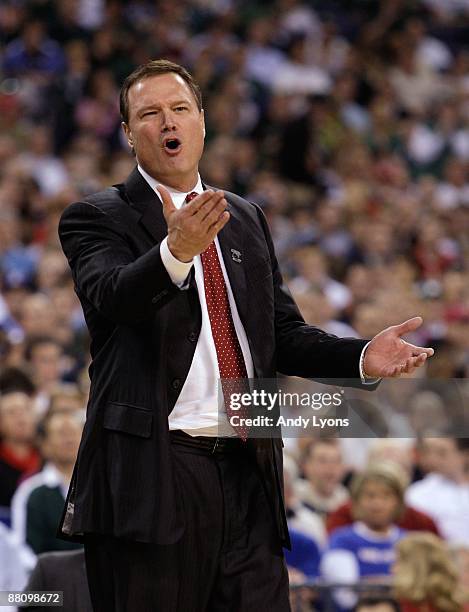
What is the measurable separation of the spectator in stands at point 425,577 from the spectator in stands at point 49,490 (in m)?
1.33

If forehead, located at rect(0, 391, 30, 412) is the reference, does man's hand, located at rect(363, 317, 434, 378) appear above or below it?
below

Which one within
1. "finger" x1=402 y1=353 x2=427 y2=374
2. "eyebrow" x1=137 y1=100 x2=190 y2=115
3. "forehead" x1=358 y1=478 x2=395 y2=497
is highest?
"eyebrow" x1=137 y1=100 x2=190 y2=115

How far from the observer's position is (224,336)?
2.97 meters

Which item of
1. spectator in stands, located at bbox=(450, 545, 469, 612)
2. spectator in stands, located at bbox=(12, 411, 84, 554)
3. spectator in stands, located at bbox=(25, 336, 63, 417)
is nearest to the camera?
spectator in stands, located at bbox=(450, 545, 469, 612)

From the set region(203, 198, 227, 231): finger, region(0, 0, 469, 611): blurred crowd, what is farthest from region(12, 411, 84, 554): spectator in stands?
region(203, 198, 227, 231): finger

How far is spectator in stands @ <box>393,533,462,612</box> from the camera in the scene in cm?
490

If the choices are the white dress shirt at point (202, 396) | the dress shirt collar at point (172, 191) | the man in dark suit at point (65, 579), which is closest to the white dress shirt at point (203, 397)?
the white dress shirt at point (202, 396)

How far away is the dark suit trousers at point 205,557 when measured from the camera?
9.22 ft

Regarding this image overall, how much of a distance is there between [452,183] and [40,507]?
329 inches

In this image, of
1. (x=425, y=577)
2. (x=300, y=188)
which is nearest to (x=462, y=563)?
(x=425, y=577)

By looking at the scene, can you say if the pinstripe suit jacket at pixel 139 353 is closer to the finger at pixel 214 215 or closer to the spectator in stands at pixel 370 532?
the finger at pixel 214 215

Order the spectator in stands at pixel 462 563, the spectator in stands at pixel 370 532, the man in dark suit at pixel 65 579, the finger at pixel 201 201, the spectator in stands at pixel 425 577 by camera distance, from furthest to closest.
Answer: the spectator in stands at pixel 370 532 → the spectator in stands at pixel 462 563 → the spectator in stands at pixel 425 577 → the man in dark suit at pixel 65 579 → the finger at pixel 201 201

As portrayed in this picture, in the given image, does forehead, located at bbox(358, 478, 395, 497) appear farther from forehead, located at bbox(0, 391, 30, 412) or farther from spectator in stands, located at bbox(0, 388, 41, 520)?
forehead, located at bbox(0, 391, 30, 412)

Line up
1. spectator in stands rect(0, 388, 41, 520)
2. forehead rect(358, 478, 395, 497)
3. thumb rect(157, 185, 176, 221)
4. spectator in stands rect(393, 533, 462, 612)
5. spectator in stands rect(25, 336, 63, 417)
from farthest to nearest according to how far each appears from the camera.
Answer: spectator in stands rect(25, 336, 63, 417)
spectator in stands rect(0, 388, 41, 520)
forehead rect(358, 478, 395, 497)
spectator in stands rect(393, 533, 462, 612)
thumb rect(157, 185, 176, 221)
